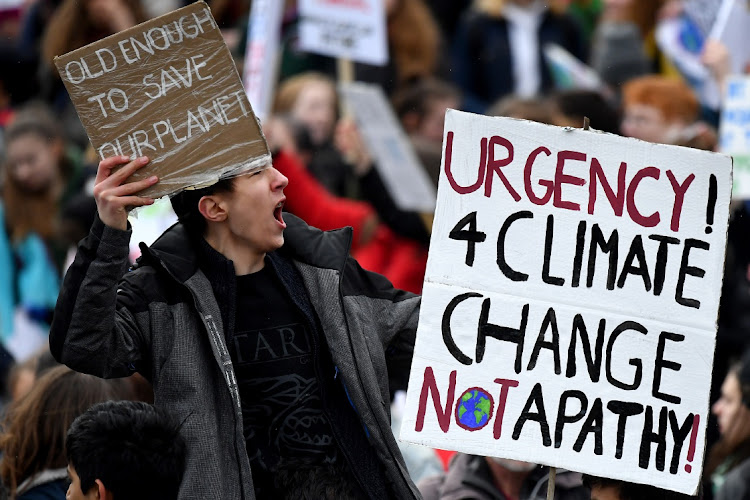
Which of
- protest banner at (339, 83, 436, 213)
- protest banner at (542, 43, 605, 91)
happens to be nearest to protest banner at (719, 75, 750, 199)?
protest banner at (542, 43, 605, 91)

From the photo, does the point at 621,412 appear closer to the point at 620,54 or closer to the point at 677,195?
the point at 677,195

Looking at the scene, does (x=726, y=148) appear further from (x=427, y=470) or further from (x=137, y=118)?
(x=137, y=118)

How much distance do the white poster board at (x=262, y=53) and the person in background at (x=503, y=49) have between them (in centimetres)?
190

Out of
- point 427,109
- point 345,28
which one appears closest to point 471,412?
point 427,109

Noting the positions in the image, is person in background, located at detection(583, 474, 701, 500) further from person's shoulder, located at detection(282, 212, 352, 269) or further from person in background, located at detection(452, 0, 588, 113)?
person in background, located at detection(452, 0, 588, 113)

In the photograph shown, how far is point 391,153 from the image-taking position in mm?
6480

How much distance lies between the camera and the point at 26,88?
9.89m

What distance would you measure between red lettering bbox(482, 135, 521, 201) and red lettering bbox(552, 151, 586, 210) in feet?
0.36

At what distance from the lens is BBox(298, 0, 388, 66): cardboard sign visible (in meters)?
7.96

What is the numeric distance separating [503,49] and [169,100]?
613 centimetres

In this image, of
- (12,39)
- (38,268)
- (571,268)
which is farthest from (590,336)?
(12,39)

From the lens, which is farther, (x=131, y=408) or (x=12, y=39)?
(x=12, y=39)

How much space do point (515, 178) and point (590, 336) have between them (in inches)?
19.1

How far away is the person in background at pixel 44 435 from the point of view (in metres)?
4.22
